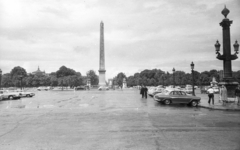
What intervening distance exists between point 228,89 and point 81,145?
60.4ft

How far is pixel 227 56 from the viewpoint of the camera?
73.5ft

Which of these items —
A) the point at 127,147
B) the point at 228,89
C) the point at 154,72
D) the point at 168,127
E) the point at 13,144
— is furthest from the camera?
the point at 154,72

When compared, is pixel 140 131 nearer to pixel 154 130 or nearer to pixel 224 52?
pixel 154 130

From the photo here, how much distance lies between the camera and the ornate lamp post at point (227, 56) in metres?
21.9

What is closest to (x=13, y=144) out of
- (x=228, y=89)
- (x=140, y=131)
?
(x=140, y=131)

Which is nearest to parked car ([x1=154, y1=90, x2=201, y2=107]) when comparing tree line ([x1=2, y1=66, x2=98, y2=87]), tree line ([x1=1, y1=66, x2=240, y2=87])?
tree line ([x1=1, y1=66, x2=240, y2=87])

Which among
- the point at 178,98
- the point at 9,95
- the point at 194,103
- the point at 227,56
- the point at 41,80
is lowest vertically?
the point at 194,103

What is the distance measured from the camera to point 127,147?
7.09 meters

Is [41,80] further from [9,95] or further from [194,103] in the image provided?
[194,103]

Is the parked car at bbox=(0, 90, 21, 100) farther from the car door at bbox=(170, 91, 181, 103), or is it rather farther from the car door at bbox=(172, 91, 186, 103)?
the car door at bbox=(172, 91, 186, 103)

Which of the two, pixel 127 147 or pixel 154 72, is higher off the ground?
pixel 154 72

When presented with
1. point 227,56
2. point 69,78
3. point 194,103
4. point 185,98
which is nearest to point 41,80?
point 69,78

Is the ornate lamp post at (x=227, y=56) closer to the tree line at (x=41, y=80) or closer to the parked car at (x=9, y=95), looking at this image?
the parked car at (x=9, y=95)

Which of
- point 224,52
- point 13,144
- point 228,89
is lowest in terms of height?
point 13,144
